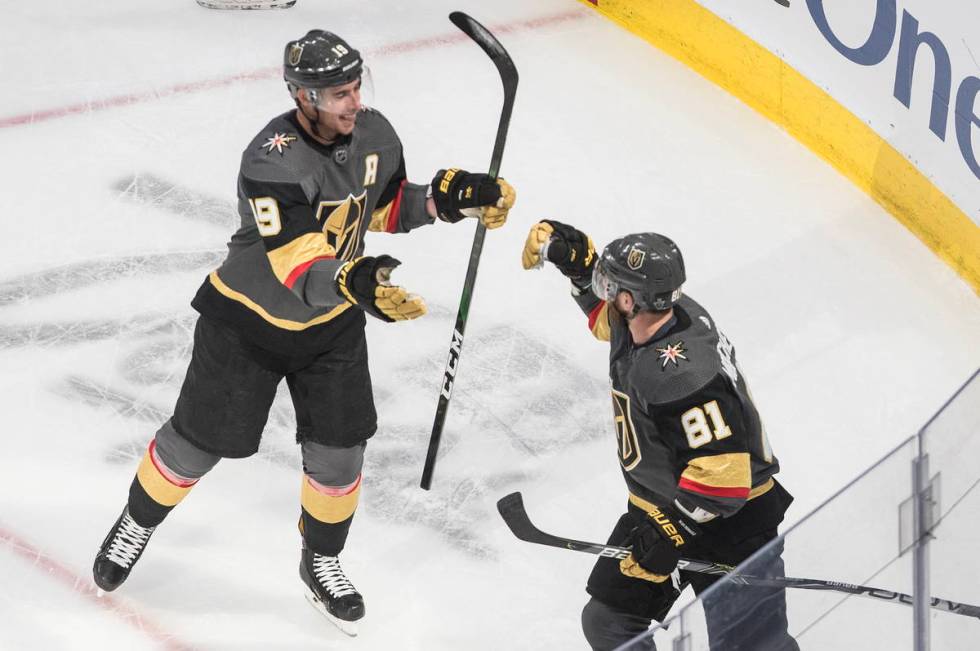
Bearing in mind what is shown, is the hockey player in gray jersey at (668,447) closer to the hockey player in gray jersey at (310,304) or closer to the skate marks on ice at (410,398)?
the hockey player in gray jersey at (310,304)

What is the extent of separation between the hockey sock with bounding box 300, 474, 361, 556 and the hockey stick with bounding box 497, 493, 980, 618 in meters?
0.38

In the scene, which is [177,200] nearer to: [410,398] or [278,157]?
[410,398]

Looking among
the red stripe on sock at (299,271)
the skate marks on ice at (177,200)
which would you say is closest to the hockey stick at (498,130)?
the red stripe on sock at (299,271)

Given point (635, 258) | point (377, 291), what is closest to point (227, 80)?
point (377, 291)

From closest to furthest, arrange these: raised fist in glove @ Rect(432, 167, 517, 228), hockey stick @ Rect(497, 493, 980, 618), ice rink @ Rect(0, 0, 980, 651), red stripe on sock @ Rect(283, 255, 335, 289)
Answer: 1. hockey stick @ Rect(497, 493, 980, 618)
2. red stripe on sock @ Rect(283, 255, 335, 289)
3. raised fist in glove @ Rect(432, 167, 517, 228)
4. ice rink @ Rect(0, 0, 980, 651)

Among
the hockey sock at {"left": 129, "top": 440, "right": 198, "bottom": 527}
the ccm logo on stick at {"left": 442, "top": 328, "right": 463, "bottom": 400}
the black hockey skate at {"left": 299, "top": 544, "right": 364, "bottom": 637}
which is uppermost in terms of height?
the ccm logo on stick at {"left": 442, "top": 328, "right": 463, "bottom": 400}

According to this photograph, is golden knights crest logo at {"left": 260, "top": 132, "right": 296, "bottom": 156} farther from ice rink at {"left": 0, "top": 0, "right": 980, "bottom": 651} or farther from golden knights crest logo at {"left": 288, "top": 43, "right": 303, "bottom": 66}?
ice rink at {"left": 0, "top": 0, "right": 980, "bottom": 651}

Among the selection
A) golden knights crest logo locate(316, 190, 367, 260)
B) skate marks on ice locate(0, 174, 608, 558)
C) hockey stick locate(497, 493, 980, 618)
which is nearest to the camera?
hockey stick locate(497, 493, 980, 618)

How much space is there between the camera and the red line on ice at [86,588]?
326 cm

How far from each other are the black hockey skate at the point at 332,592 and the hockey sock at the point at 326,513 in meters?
0.03

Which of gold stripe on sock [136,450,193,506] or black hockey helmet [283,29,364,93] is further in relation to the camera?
gold stripe on sock [136,450,193,506]

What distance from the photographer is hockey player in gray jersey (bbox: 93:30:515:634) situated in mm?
2857

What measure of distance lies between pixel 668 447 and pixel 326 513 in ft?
2.79

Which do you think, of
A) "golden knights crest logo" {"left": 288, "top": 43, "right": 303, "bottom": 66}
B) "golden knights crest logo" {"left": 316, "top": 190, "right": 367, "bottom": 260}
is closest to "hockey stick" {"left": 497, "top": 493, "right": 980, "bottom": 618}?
"golden knights crest logo" {"left": 316, "top": 190, "right": 367, "bottom": 260}
